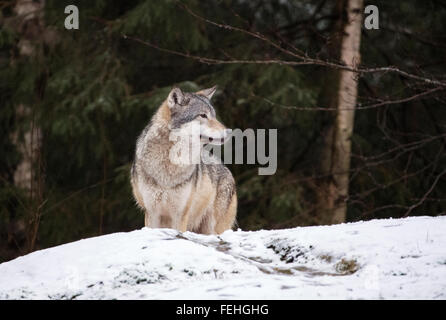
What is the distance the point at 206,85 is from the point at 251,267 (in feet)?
22.8

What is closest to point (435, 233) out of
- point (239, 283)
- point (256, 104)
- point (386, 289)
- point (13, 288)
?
point (386, 289)

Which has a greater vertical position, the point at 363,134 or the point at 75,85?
the point at 75,85

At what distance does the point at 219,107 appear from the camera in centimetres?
1099

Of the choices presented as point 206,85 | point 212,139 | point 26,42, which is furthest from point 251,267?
point 26,42

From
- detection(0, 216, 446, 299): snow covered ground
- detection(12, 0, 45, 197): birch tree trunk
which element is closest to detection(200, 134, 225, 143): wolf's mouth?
detection(0, 216, 446, 299): snow covered ground

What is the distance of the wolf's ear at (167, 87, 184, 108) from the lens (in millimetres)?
6641

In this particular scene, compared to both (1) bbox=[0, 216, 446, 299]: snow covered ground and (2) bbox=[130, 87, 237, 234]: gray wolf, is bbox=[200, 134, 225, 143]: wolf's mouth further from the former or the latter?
(1) bbox=[0, 216, 446, 299]: snow covered ground

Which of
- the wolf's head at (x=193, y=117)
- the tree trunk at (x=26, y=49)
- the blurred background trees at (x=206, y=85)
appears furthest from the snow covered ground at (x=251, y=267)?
the tree trunk at (x=26, y=49)

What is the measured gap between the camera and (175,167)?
21.5 ft

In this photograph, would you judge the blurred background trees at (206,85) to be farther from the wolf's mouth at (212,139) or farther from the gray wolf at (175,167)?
the wolf's mouth at (212,139)

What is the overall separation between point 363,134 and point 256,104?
3.20m

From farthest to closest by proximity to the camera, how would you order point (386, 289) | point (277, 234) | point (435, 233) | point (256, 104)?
1. point (256, 104)
2. point (277, 234)
3. point (435, 233)
4. point (386, 289)

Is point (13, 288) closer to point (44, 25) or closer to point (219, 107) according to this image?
point (219, 107)

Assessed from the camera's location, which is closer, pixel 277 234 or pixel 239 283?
pixel 239 283
